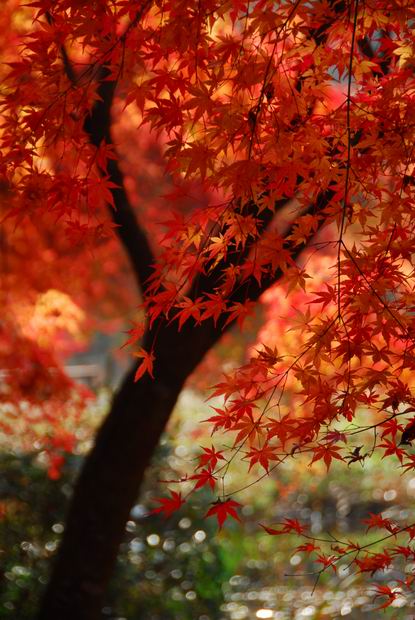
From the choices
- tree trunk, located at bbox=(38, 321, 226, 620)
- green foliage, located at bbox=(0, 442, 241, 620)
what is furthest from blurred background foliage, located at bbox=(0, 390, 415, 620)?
tree trunk, located at bbox=(38, 321, 226, 620)

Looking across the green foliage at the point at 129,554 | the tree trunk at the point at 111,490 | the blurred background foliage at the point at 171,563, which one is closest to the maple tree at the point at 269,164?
the tree trunk at the point at 111,490

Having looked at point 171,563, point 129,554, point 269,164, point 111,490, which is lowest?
point 171,563

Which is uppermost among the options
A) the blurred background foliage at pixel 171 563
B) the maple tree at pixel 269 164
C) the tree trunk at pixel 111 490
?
the maple tree at pixel 269 164

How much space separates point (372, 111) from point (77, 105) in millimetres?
994

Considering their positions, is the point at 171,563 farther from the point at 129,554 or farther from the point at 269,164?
the point at 269,164

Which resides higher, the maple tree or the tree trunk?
the maple tree

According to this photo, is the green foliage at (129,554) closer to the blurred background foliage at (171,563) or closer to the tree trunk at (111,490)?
the blurred background foliage at (171,563)

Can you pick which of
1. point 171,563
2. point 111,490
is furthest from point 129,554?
point 111,490

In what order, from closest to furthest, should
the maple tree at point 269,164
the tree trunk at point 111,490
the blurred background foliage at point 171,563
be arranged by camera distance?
the maple tree at point 269,164, the tree trunk at point 111,490, the blurred background foliage at point 171,563

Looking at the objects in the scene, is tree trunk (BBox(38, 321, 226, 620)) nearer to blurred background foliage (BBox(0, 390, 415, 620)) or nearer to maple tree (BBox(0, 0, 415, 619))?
blurred background foliage (BBox(0, 390, 415, 620))

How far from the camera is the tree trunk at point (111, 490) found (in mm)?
4910

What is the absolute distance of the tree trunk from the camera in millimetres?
4910

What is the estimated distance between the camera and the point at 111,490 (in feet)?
16.2

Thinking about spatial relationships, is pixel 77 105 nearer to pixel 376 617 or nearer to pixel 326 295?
pixel 326 295
